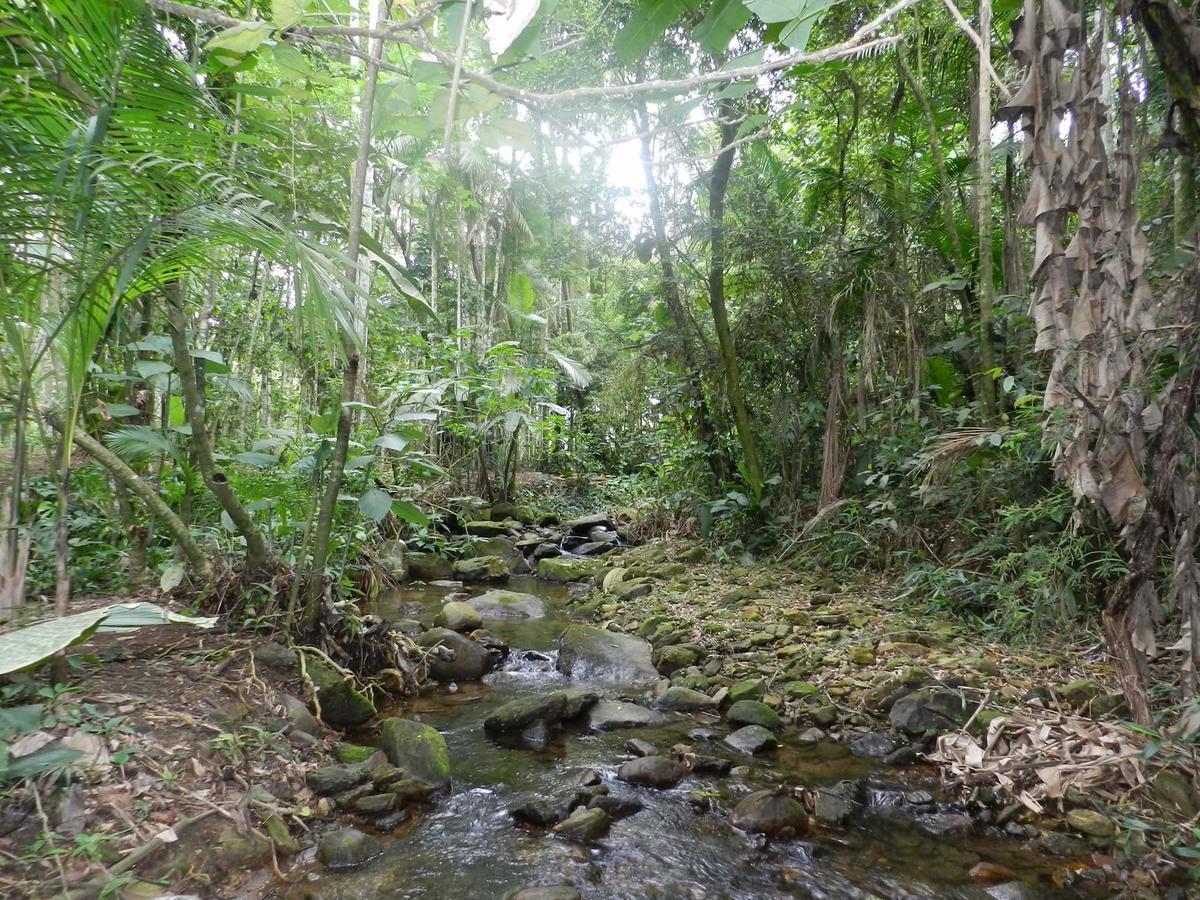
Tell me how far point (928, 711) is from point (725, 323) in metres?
4.47

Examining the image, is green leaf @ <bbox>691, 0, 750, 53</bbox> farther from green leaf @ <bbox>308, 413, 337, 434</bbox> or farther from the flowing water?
green leaf @ <bbox>308, 413, 337, 434</bbox>

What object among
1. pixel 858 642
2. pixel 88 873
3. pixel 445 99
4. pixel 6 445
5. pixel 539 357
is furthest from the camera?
pixel 539 357

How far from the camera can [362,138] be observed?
111 inches

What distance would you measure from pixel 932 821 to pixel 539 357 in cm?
990

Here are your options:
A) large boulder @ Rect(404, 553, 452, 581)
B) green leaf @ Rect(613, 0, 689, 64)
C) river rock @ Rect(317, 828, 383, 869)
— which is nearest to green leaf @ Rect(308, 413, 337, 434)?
river rock @ Rect(317, 828, 383, 869)

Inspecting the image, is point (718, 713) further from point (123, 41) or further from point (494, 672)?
point (123, 41)

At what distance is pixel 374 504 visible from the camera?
121 inches

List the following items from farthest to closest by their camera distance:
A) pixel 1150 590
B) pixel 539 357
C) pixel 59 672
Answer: pixel 539 357, pixel 1150 590, pixel 59 672

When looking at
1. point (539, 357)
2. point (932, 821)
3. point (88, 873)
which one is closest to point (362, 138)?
point (88, 873)

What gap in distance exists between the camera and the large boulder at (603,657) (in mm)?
4582

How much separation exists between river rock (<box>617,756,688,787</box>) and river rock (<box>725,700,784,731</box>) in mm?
681

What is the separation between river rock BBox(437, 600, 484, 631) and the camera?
534 cm

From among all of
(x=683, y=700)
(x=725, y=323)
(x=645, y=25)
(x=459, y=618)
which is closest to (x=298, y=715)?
(x=683, y=700)

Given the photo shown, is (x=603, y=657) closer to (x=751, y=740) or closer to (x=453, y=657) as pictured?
(x=453, y=657)
